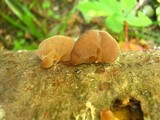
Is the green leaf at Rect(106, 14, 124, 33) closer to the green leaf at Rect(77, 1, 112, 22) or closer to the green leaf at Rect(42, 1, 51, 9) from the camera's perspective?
the green leaf at Rect(77, 1, 112, 22)

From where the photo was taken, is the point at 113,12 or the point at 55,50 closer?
the point at 55,50

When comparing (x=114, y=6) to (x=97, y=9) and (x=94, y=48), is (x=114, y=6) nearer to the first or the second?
(x=97, y=9)

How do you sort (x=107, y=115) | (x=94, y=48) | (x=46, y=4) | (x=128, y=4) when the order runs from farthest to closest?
(x=46, y=4) < (x=128, y=4) < (x=94, y=48) < (x=107, y=115)

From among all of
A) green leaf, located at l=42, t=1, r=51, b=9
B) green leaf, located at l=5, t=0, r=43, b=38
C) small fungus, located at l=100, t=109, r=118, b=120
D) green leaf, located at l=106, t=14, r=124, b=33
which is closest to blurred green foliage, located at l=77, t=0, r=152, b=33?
green leaf, located at l=106, t=14, r=124, b=33

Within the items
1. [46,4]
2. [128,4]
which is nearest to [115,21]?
[128,4]

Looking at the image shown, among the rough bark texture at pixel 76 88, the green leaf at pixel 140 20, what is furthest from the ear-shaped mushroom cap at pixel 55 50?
the green leaf at pixel 140 20

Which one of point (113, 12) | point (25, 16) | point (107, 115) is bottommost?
point (25, 16)
